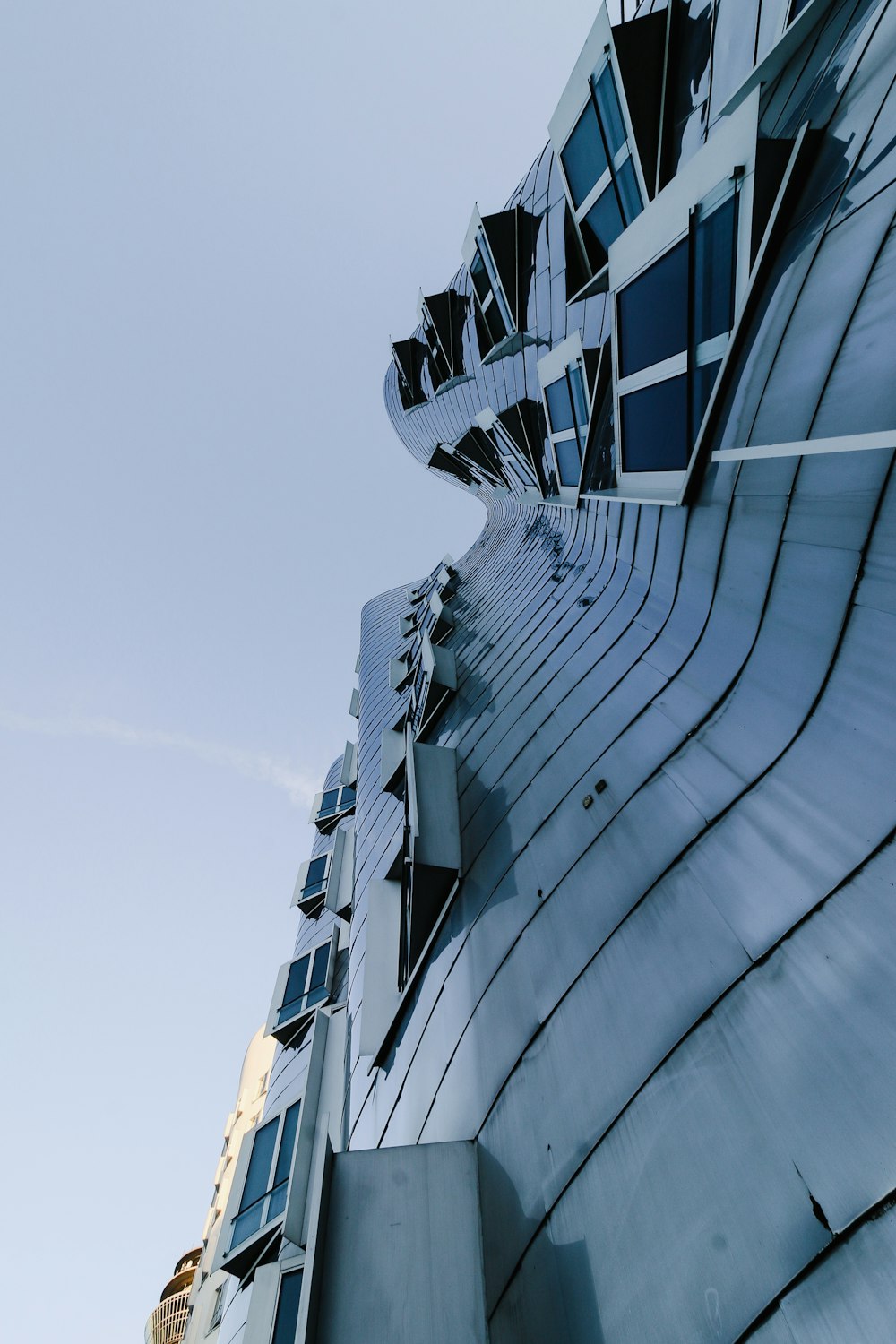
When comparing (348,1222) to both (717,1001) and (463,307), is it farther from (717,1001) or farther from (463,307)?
(463,307)

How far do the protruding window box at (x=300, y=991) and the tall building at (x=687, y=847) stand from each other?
7379 millimetres

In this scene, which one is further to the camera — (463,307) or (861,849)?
(463,307)

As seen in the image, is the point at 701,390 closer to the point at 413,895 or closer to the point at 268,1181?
the point at 413,895

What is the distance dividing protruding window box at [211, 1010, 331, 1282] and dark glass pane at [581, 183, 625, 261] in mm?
14786

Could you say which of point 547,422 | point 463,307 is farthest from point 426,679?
point 463,307

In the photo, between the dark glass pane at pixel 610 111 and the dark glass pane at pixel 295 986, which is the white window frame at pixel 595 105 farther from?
the dark glass pane at pixel 295 986

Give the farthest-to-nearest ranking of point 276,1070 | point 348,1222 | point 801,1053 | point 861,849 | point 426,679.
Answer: point 276,1070
point 426,679
point 348,1222
point 861,849
point 801,1053

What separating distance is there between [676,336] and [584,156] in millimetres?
5041

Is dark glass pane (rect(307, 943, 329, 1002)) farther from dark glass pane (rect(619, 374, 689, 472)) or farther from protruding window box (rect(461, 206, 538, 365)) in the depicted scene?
protruding window box (rect(461, 206, 538, 365))

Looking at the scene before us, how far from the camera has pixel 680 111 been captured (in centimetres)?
678

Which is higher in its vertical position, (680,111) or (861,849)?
(680,111)

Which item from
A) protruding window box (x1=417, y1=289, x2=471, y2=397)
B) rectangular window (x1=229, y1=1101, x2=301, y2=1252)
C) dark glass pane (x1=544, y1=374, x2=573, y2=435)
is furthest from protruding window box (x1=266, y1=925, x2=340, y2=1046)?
protruding window box (x1=417, y1=289, x2=471, y2=397)

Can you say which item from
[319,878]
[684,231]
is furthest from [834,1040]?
[319,878]

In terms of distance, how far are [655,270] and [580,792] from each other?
534 centimetres
